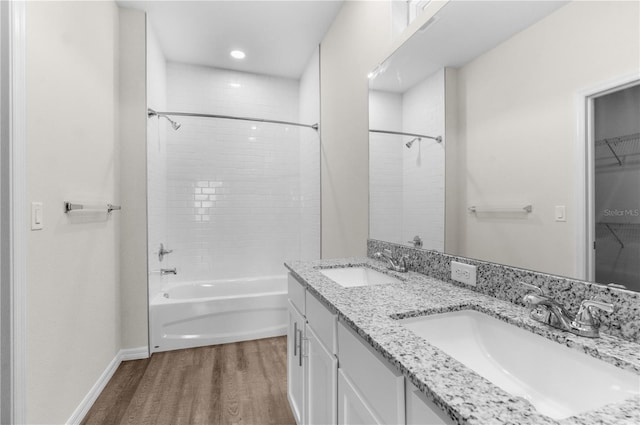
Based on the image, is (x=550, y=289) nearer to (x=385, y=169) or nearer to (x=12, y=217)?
(x=385, y=169)

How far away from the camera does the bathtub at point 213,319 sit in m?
2.53

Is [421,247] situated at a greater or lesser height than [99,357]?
greater

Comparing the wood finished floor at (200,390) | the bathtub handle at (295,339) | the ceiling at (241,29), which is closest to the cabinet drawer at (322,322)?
the bathtub handle at (295,339)

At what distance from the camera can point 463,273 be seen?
3.93 feet

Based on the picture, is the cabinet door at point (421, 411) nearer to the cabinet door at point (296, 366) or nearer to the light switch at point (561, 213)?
the light switch at point (561, 213)

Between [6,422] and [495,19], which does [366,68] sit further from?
[6,422]

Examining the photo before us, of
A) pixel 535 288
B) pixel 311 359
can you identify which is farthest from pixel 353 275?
pixel 535 288

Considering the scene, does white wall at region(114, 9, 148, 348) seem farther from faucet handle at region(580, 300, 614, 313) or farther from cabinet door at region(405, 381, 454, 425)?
faucet handle at region(580, 300, 614, 313)

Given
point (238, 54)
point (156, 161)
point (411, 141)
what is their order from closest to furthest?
point (411, 141) → point (156, 161) → point (238, 54)

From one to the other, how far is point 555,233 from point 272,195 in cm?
308

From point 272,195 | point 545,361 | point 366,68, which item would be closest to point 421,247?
point 545,361

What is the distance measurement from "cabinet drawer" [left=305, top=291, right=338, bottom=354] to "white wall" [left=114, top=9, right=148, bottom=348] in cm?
176

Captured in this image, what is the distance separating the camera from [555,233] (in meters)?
0.91

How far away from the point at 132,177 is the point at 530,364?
106 inches
